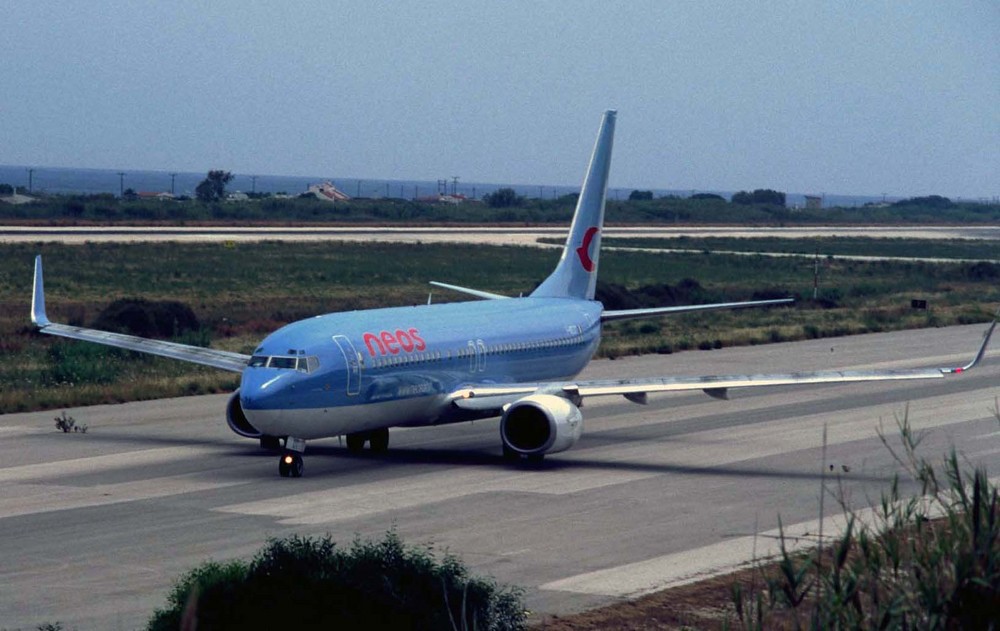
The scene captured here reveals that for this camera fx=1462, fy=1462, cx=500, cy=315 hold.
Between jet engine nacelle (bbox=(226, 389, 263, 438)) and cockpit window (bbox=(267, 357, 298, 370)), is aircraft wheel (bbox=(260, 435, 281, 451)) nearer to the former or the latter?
jet engine nacelle (bbox=(226, 389, 263, 438))

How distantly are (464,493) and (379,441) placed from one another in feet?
17.3

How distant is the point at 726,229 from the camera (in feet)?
541

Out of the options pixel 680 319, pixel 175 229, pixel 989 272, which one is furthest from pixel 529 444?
pixel 175 229

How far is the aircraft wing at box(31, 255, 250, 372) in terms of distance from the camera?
33.8 m

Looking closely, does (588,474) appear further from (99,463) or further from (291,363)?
(99,463)

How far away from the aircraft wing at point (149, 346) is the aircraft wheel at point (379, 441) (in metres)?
3.36

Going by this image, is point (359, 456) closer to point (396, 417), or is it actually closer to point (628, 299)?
point (396, 417)

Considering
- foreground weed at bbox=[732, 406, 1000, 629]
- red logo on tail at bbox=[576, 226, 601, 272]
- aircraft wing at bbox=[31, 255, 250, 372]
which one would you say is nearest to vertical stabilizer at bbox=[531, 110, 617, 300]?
red logo on tail at bbox=[576, 226, 601, 272]

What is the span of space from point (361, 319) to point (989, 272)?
77.5 m

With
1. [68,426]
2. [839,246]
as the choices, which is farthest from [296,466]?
[839,246]

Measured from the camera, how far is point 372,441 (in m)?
32.7

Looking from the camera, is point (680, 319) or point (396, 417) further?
point (680, 319)

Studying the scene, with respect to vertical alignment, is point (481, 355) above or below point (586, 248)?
below

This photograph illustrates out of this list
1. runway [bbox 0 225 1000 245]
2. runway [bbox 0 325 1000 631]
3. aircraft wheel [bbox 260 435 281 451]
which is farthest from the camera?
runway [bbox 0 225 1000 245]
